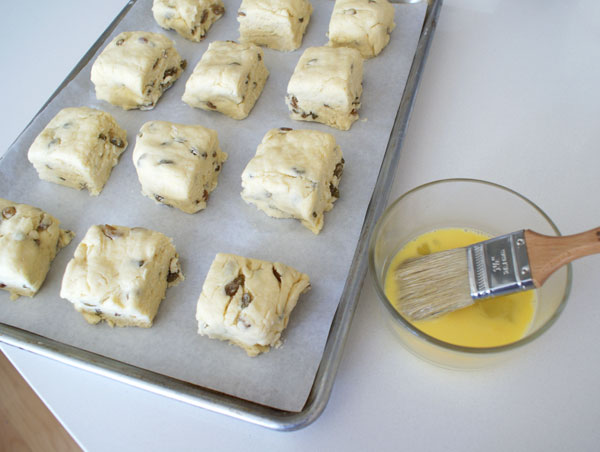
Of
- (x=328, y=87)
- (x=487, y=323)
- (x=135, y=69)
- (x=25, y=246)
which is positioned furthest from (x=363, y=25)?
(x=25, y=246)

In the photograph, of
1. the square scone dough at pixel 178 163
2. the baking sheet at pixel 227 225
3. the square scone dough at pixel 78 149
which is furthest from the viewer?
the square scone dough at pixel 78 149

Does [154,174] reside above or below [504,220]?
below

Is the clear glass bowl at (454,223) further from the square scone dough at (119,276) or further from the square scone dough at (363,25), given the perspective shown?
the square scone dough at (363,25)

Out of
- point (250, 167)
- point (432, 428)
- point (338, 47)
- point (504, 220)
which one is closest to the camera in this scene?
point (432, 428)

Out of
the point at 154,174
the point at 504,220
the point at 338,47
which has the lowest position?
the point at 154,174

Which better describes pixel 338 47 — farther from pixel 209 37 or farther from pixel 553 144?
pixel 553 144

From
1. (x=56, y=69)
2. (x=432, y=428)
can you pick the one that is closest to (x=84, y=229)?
(x=56, y=69)

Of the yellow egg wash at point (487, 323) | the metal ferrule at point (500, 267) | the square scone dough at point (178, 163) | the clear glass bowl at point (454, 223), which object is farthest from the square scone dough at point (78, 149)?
the metal ferrule at point (500, 267)

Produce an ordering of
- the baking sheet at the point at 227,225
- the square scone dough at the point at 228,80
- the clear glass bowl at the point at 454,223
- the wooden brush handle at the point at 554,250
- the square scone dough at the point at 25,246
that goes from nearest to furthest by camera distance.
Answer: the wooden brush handle at the point at 554,250 → the clear glass bowl at the point at 454,223 → the baking sheet at the point at 227,225 → the square scone dough at the point at 25,246 → the square scone dough at the point at 228,80
